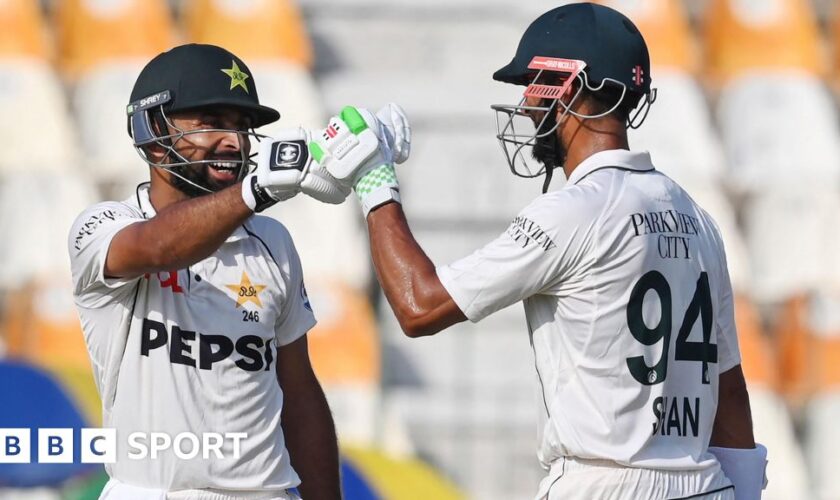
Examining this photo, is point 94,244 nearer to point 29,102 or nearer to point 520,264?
point 520,264

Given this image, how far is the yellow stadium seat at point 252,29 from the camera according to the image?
11.5 meters

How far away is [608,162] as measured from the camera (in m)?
3.44

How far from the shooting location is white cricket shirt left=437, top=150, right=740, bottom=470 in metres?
3.29

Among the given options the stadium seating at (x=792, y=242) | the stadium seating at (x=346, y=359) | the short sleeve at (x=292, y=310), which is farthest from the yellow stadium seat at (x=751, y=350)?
the short sleeve at (x=292, y=310)

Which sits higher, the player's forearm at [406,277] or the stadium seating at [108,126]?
the stadium seating at [108,126]

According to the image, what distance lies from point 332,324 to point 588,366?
669 cm

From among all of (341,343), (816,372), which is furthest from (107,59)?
(816,372)

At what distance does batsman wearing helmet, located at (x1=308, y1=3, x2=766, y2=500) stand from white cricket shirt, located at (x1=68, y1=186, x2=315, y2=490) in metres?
0.46

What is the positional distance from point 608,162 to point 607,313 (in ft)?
1.24

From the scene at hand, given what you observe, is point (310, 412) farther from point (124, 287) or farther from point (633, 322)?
point (633, 322)

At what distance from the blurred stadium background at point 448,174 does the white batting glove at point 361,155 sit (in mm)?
5970

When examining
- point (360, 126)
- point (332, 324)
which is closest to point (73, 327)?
point (332, 324)

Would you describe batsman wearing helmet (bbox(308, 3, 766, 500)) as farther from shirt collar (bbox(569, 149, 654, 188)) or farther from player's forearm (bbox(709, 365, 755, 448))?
player's forearm (bbox(709, 365, 755, 448))

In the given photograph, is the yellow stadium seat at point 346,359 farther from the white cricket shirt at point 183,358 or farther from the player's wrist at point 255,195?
the player's wrist at point 255,195
